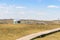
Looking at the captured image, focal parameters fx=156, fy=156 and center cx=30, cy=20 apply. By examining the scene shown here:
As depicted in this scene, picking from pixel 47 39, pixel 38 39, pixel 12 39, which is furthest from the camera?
pixel 47 39

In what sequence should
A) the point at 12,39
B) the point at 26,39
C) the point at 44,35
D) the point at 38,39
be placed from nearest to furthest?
the point at 26,39 < the point at 12,39 < the point at 38,39 < the point at 44,35

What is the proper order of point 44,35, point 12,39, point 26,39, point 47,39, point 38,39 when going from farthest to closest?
1. point 44,35
2. point 47,39
3. point 38,39
4. point 12,39
5. point 26,39

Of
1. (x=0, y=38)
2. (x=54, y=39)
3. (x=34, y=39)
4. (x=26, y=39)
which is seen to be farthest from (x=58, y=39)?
(x=0, y=38)

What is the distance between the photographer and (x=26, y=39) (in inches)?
910

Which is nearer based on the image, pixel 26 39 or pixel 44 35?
pixel 26 39

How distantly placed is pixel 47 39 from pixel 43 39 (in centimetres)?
91

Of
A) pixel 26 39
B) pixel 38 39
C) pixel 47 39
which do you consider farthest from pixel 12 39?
pixel 47 39

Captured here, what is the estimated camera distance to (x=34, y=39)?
2527 cm

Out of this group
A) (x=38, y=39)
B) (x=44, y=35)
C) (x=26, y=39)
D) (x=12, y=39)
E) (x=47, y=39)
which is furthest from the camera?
(x=44, y=35)

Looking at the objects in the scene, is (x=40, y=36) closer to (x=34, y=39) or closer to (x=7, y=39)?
(x=34, y=39)

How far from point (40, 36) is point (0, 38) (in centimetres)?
759

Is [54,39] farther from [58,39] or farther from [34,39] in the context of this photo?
[34,39]

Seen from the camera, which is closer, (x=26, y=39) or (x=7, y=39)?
(x=26, y=39)

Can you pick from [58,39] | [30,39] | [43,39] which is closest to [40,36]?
[43,39]
